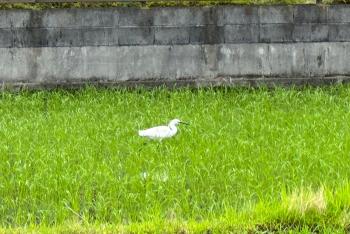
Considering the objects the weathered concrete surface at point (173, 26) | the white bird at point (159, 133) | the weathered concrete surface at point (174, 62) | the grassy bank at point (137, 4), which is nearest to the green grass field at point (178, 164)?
the white bird at point (159, 133)

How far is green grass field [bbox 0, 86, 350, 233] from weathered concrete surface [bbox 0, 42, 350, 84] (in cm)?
72

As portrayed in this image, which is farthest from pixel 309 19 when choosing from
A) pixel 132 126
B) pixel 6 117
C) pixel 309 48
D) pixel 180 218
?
pixel 180 218

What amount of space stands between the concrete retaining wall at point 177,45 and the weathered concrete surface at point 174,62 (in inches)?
0.6

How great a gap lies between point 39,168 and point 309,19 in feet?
19.5

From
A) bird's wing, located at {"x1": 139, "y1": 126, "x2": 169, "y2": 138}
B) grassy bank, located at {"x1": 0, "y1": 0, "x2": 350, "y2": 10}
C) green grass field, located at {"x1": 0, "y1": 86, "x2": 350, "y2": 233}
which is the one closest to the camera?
green grass field, located at {"x1": 0, "y1": 86, "x2": 350, "y2": 233}

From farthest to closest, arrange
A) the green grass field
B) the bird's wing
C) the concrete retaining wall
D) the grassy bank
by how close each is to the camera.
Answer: the grassy bank, the concrete retaining wall, the bird's wing, the green grass field

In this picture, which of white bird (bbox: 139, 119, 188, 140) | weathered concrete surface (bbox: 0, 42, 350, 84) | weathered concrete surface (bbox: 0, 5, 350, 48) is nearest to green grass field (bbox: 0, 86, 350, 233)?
white bird (bbox: 139, 119, 188, 140)

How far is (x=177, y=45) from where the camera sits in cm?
1069

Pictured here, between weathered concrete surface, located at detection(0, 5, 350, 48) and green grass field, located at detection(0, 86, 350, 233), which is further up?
weathered concrete surface, located at detection(0, 5, 350, 48)

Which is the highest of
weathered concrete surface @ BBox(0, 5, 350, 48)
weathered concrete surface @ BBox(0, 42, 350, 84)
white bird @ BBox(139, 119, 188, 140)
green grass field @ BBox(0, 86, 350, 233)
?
weathered concrete surface @ BBox(0, 5, 350, 48)

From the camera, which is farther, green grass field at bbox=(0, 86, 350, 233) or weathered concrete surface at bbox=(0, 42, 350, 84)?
weathered concrete surface at bbox=(0, 42, 350, 84)

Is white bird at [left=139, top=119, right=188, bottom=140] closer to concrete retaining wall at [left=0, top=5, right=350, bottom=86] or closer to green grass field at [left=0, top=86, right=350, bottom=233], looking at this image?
green grass field at [left=0, top=86, right=350, bottom=233]

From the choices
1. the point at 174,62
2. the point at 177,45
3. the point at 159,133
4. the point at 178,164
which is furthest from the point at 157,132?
the point at 177,45

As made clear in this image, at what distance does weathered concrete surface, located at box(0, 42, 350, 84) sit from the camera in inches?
415
